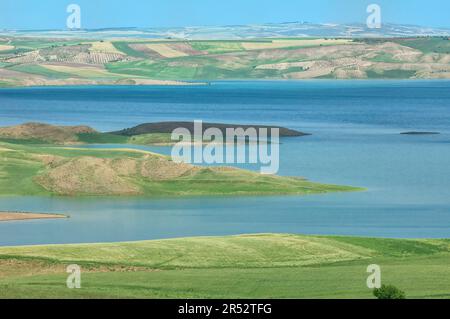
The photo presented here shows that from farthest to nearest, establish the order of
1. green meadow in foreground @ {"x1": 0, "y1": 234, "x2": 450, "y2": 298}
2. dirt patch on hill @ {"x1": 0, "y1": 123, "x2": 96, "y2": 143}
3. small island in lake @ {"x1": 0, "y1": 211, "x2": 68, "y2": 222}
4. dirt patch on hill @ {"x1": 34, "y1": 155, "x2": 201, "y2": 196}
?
dirt patch on hill @ {"x1": 0, "y1": 123, "x2": 96, "y2": 143} < dirt patch on hill @ {"x1": 34, "y1": 155, "x2": 201, "y2": 196} < small island in lake @ {"x1": 0, "y1": 211, "x2": 68, "y2": 222} < green meadow in foreground @ {"x1": 0, "y1": 234, "x2": 450, "y2": 298}

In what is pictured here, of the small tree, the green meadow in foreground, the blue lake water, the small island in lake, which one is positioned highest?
the small tree

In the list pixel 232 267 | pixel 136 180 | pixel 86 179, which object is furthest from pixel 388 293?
pixel 136 180

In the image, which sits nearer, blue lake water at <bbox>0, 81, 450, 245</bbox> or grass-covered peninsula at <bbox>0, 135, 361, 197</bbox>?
blue lake water at <bbox>0, 81, 450, 245</bbox>

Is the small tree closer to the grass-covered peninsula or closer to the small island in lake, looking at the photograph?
the small island in lake

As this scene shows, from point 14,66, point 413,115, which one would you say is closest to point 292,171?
point 413,115

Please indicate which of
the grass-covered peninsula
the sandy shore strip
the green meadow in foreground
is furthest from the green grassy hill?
the green meadow in foreground

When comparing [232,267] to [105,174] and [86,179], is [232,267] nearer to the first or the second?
[86,179]

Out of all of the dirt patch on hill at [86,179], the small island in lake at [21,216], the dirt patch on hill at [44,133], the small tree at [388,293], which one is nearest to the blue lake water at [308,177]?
the small island in lake at [21,216]

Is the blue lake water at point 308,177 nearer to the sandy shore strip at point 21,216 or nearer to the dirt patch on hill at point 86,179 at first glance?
the sandy shore strip at point 21,216
